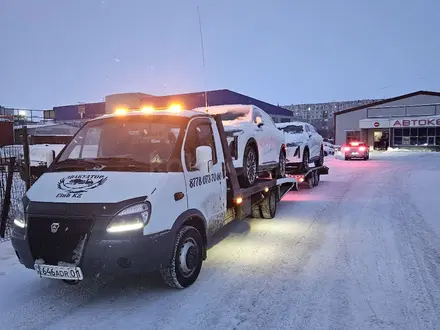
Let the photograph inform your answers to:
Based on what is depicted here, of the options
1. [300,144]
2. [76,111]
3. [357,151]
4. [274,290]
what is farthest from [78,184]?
[76,111]

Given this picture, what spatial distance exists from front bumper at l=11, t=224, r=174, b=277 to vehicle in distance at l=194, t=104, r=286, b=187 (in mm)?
2789

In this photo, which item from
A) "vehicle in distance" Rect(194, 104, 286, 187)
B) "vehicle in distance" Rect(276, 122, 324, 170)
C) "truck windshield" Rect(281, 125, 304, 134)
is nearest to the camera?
"vehicle in distance" Rect(194, 104, 286, 187)

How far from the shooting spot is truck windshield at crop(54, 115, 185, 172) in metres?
4.45

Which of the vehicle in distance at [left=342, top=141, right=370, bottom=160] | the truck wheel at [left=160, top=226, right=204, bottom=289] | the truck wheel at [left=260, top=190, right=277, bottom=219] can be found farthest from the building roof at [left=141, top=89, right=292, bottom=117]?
the truck wheel at [left=160, top=226, right=204, bottom=289]

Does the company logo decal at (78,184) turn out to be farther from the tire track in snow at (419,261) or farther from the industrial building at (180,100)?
the industrial building at (180,100)

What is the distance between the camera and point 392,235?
6855mm

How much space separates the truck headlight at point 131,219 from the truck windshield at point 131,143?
23.2 inches

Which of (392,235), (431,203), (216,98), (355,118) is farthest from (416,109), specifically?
(392,235)

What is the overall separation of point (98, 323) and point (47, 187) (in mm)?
1584

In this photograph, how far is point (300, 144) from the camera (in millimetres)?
12031

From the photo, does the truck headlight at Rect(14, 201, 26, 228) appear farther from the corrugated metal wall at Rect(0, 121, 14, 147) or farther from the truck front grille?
the corrugated metal wall at Rect(0, 121, 14, 147)

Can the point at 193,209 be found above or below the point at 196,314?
above

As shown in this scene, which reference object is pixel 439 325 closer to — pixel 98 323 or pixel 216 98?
pixel 98 323

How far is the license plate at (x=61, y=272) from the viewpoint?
3.75m
